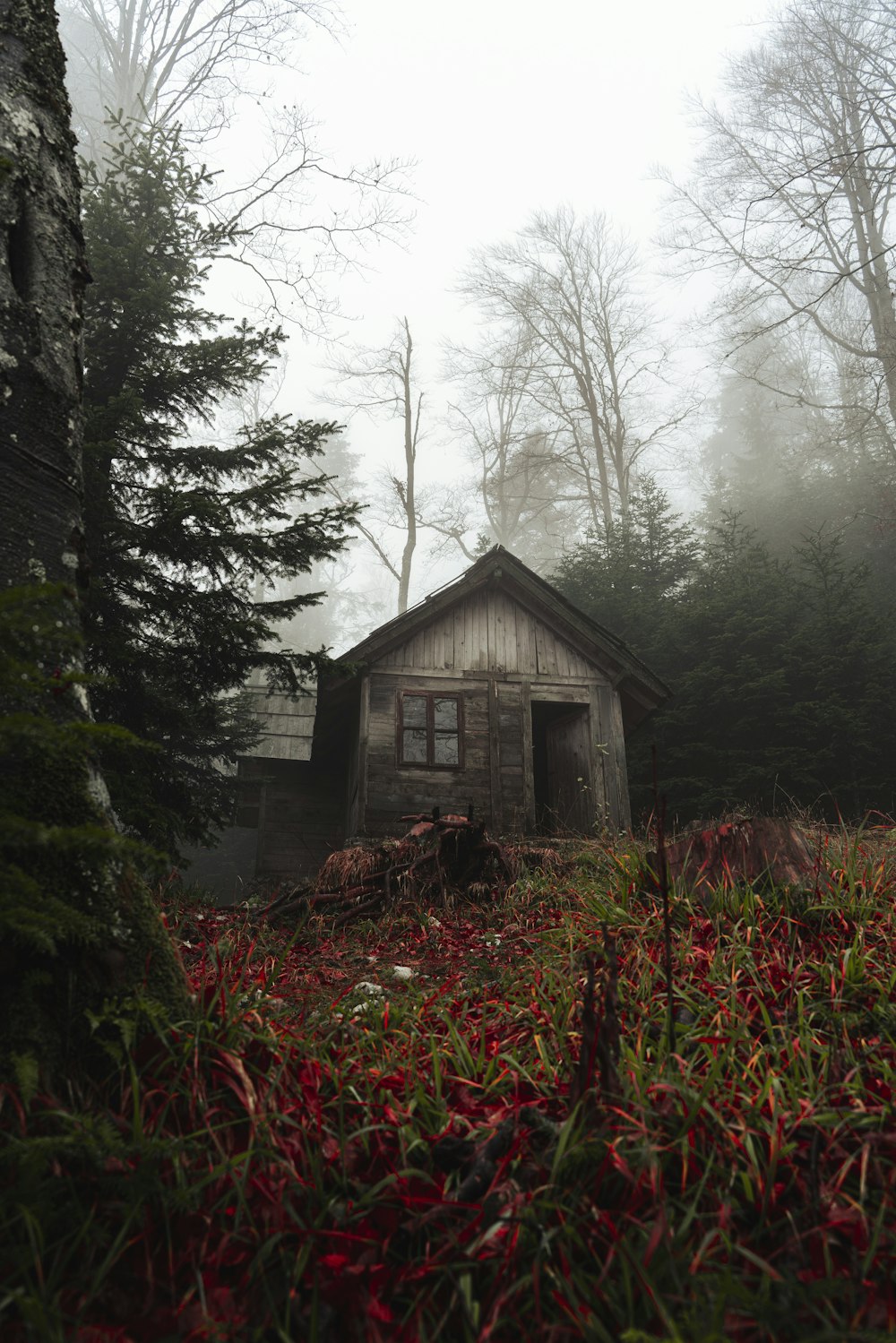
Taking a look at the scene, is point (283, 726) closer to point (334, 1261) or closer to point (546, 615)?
point (546, 615)

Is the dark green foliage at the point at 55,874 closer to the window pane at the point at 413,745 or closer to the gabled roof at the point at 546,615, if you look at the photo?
the window pane at the point at 413,745

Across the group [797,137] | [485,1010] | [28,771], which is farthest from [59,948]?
[797,137]

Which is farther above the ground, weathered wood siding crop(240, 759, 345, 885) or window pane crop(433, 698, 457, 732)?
window pane crop(433, 698, 457, 732)

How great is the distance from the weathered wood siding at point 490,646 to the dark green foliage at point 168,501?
4.31 meters

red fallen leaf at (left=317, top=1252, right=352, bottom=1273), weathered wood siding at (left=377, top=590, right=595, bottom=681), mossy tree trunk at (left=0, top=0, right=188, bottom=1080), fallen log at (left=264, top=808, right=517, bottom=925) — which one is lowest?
red fallen leaf at (left=317, top=1252, right=352, bottom=1273)

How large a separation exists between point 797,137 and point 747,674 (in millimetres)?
13453

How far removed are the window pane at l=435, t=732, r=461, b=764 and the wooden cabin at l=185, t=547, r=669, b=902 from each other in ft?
0.05

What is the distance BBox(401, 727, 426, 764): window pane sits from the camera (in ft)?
36.9

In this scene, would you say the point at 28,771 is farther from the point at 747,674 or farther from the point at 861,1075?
the point at 747,674

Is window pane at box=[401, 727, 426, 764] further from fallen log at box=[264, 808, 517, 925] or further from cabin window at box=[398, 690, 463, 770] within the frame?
fallen log at box=[264, 808, 517, 925]

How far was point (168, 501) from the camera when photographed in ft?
21.2

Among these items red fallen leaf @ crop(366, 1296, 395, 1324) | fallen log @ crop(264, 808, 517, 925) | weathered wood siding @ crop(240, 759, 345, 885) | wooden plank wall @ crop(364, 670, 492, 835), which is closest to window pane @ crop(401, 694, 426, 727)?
wooden plank wall @ crop(364, 670, 492, 835)

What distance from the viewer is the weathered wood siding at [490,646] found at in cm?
1186

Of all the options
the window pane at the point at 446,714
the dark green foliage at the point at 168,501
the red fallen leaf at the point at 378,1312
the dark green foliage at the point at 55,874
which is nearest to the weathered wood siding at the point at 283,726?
the window pane at the point at 446,714
